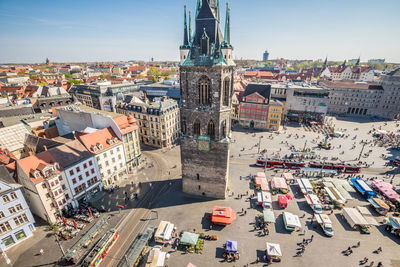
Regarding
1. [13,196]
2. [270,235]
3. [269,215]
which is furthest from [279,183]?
[13,196]

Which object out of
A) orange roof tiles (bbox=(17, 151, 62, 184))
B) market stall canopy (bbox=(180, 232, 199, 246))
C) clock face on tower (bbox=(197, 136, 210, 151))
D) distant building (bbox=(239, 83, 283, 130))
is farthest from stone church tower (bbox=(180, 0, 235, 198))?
distant building (bbox=(239, 83, 283, 130))

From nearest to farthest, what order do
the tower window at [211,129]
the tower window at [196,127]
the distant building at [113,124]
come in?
the tower window at [211,129] → the tower window at [196,127] → the distant building at [113,124]

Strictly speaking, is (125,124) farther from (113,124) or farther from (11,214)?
(11,214)

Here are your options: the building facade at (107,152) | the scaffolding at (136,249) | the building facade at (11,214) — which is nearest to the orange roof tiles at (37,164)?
the building facade at (11,214)

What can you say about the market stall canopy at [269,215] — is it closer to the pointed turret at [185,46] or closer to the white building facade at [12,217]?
the pointed turret at [185,46]

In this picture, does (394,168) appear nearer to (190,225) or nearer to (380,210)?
(380,210)

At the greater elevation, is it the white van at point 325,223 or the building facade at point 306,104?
the building facade at point 306,104
